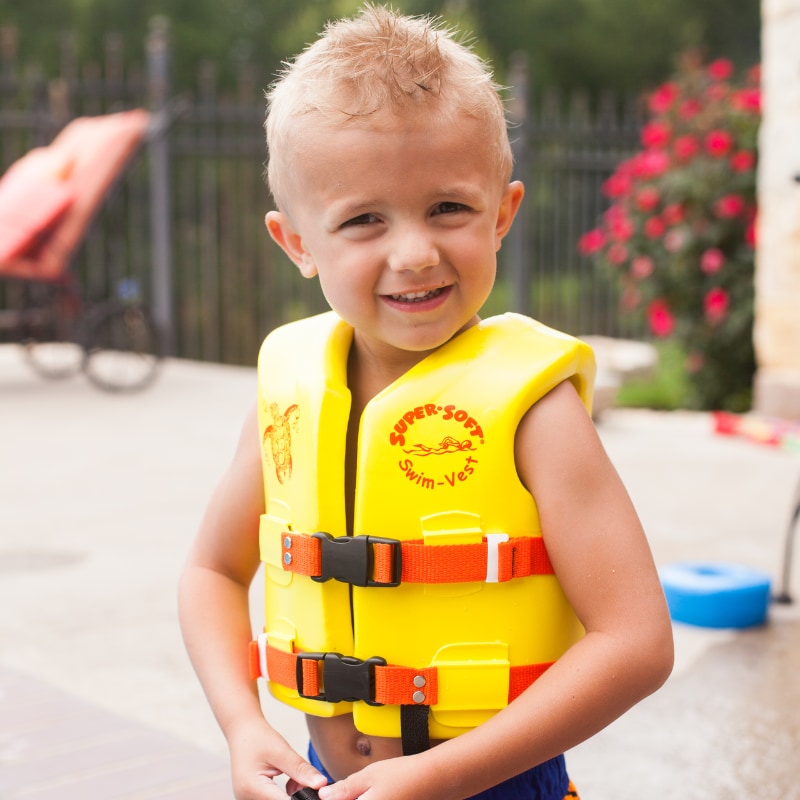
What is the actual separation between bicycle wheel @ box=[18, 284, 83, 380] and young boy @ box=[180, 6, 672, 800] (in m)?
7.03

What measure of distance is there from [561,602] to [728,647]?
1891 millimetres

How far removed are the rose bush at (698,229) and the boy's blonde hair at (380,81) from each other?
6.49 m

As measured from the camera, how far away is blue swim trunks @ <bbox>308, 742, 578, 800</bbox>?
1.39 m

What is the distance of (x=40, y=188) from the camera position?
25.2 ft

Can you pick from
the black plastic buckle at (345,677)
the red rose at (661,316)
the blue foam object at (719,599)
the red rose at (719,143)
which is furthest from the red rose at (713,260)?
the black plastic buckle at (345,677)

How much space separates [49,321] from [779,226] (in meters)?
5.12

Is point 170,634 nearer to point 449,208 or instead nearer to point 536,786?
point 536,786

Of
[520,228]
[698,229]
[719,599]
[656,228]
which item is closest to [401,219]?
[719,599]

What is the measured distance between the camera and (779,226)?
636 cm

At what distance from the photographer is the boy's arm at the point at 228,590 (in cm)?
144

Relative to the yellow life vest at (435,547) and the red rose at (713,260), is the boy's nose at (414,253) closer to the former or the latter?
the yellow life vest at (435,547)

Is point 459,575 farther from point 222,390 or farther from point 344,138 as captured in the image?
point 222,390

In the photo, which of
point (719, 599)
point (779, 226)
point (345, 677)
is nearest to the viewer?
point (345, 677)

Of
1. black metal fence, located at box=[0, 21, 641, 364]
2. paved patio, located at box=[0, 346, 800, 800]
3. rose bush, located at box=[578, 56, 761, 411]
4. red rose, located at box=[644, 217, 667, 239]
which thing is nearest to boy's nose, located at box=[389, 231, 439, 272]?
paved patio, located at box=[0, 346, 800, 800]
